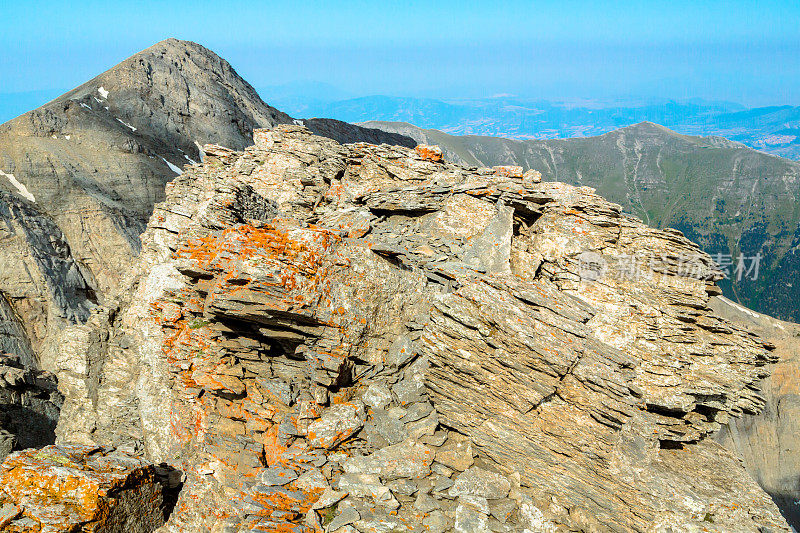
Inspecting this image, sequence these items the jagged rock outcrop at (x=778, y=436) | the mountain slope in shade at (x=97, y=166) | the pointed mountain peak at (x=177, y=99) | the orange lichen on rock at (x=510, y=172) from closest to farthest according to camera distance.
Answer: the orange lichen on rock at (x=510, y=172) < the jagged rock outcrop at (x=778, y=436) < the mountain slope in shade at (x=97, y=166) < the pointed mountain peak at (x=177, y=99)

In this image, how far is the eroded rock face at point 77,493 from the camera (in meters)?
13.4

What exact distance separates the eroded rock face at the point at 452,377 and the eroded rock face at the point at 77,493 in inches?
50.5

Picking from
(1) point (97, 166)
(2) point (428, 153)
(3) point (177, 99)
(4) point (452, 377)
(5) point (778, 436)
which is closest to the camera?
A: (4) point (452, 377)

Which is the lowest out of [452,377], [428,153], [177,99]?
[452,377]

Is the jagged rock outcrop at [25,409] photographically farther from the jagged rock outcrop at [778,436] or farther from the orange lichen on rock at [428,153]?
the jagged rock outcrop at [778,436]

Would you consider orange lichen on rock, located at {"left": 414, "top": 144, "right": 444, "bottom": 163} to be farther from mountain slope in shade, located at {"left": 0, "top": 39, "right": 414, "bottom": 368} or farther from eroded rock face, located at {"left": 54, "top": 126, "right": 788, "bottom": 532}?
mountain slope in shade, located at {"left": 0, "top": 39, "right": 414, "bottom": 368}

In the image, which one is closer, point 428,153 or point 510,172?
point 510,172

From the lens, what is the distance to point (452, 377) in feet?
49.8

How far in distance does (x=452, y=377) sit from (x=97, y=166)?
95.6m

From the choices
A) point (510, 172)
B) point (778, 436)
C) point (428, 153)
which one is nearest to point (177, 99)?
point (428, 153)

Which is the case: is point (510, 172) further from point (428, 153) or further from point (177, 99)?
point (177, 99)

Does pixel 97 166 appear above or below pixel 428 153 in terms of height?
above

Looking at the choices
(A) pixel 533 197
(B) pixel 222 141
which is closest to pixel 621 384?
(A) pixel 533 197

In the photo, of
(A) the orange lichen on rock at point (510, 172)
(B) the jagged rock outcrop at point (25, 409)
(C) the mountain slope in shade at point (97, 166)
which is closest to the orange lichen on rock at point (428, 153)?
(A) the orange lichen on rock at point (510, 172)
